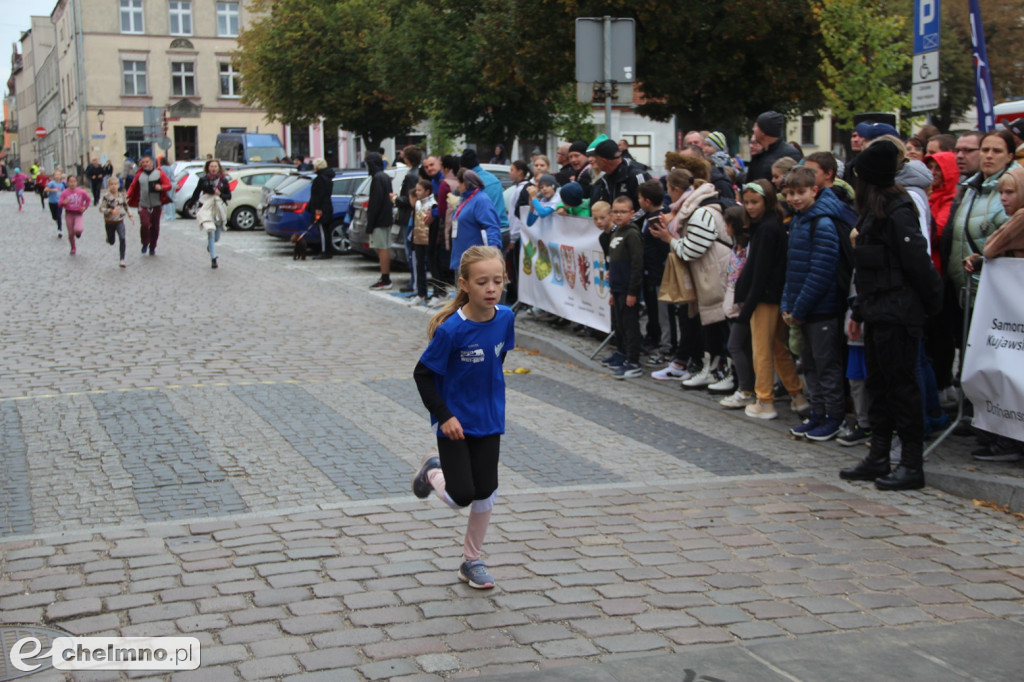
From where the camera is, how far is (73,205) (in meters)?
22.6

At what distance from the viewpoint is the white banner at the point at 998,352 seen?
7.03 m

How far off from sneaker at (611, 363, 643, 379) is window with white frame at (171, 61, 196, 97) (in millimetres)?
66018

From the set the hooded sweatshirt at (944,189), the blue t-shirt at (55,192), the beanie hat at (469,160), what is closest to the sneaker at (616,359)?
the hooded sweatshirt at (944,189)

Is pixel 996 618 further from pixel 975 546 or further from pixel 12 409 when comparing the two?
pixel 12 409

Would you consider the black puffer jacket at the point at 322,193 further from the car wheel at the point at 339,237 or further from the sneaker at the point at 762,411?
the sneaker at the point at 762,411

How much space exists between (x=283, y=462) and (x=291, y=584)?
230 cm

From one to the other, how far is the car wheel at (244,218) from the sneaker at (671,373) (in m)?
21.3

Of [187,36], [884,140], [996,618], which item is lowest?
[996,618]

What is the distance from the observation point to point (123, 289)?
678 inches

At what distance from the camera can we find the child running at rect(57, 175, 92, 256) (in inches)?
891

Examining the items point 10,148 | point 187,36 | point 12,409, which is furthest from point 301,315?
point 10,148

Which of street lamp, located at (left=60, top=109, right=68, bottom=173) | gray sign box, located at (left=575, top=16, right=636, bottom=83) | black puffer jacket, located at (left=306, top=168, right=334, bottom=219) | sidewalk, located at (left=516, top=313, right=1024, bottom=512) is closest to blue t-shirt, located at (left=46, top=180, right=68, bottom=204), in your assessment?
black puffer jacket, located at (left=306, top=168, right=334, bottom=219)

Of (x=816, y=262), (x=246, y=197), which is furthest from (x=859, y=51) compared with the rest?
(x=246, y=197)

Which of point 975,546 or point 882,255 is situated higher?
point 882,255
